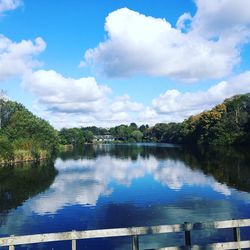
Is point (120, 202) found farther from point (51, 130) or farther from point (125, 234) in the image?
point (51, 130)

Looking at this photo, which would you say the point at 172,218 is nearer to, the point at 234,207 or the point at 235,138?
the point at 234,207

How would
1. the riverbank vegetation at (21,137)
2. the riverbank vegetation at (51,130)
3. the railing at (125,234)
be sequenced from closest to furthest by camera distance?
the railing at (125,234)
the riverbank vegetation at (21,137)
the riverbank vegetation at (51,130)

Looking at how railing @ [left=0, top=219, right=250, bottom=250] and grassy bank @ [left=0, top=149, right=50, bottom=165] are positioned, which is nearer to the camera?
railing @ [left=0, top=219, right=250, bottom=250]

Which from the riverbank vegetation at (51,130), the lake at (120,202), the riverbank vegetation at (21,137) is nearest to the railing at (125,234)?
the lake at (120,202)

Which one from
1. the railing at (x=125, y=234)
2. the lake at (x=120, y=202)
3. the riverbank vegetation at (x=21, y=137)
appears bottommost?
the lake at (x=120, y=202)

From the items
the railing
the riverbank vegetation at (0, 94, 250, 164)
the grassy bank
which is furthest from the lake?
the riverbank vegetation at (0, 94, 250, 164)

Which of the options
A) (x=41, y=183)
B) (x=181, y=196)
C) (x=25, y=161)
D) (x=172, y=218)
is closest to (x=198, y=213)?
(x=172, y=218)

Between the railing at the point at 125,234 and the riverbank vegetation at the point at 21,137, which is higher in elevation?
the riverbank vegetation at the point at 21,137

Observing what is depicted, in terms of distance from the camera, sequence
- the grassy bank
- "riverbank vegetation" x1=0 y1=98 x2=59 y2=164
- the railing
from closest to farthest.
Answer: the railing
the grassy bank
"riverbank vegetation" x1=0 y1=98 x2=59 y2=164

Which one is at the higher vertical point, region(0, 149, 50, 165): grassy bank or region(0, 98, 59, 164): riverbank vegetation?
region(0, 98, 59, 164): riverbank vegetation

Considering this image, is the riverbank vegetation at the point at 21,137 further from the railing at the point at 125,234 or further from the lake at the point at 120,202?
the railing at the point at 125,234

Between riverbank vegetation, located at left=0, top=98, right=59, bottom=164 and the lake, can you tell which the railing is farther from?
riverbank vegetation, located at left=0, top=98, right=59, bottom=164

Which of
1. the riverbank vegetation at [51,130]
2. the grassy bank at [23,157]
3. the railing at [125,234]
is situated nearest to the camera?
the railing at [125,234]

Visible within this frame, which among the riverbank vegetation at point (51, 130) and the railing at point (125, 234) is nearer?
the railing at point (125, 234)
